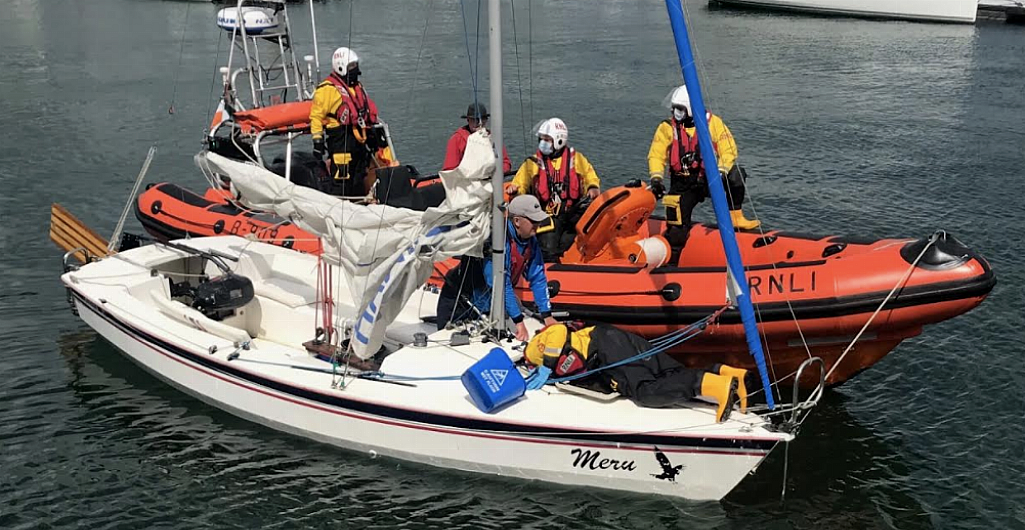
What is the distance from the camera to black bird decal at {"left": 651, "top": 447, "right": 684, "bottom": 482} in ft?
20.1

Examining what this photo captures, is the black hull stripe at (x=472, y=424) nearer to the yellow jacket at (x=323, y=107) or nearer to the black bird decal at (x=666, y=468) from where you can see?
the black bird decal at (x=666, y=468)

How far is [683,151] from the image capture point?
320 inches

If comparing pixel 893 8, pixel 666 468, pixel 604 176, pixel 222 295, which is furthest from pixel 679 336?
pixel 893 8

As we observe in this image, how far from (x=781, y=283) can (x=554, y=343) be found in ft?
6.25

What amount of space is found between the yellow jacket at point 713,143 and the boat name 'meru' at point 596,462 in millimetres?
2623

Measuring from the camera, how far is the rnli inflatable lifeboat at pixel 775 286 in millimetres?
6898

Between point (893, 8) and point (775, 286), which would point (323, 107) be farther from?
point (893, 8)

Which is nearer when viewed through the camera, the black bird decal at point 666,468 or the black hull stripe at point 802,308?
the black bird decal at point 666,468

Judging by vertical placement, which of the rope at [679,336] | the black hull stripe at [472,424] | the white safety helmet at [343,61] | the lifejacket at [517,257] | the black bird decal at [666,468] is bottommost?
the black bird decal at [666,468]

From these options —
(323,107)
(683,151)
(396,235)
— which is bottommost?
(396,235)

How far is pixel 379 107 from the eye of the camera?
18547mm

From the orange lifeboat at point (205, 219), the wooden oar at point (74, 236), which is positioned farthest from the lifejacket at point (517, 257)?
the wooden oar at point (74, 236)

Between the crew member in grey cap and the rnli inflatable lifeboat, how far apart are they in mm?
533

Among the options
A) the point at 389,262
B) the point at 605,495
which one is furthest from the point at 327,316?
the point at 605,495
